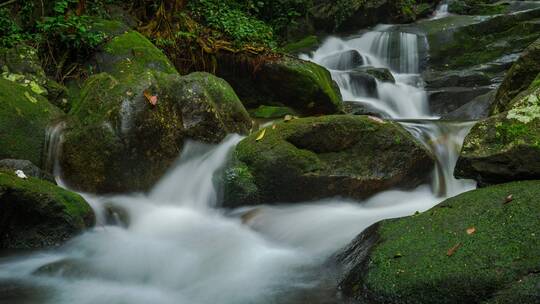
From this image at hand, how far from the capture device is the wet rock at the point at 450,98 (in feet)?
34.2

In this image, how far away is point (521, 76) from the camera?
22.7 ft

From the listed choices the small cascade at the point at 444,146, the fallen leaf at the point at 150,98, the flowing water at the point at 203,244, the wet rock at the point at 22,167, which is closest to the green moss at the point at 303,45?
the small cascade at the point at 444,146

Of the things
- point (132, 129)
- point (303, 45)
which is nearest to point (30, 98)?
point (132, 129)

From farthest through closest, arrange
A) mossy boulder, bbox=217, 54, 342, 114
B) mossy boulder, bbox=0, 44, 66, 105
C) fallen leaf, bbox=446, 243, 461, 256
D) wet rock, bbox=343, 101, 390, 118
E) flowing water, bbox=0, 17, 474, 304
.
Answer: wet rock, bbox=343, 101, 390, 118 → mossy boulder, bbox=217, 54, 342, 114 → mossy boulder, bbox=0, 44, 66, 105 → flowing water, bbox=0, 17, 474, 304 → fallen leaf, bbox=446, 243, 461, 256

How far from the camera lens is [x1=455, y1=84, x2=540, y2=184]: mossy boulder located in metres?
4.17

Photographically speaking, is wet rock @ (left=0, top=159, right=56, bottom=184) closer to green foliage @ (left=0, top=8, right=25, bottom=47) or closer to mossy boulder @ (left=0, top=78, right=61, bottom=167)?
mossy boulder @ (left=0, top=78, right=61, bottom=167)

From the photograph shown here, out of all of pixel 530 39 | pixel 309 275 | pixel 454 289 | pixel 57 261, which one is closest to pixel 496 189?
pixel 454 289

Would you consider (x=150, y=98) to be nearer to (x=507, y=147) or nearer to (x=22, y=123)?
(x=22, y=123)

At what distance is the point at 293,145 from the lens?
18.2ft

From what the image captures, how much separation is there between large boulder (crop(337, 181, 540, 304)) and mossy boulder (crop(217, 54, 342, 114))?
5236 mm

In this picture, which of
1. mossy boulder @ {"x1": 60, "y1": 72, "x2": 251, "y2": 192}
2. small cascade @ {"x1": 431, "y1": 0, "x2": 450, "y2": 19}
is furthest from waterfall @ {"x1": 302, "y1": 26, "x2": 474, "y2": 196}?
small cascade @ {"x1": 431, "y1": 0, "x2": 450, "y2": 19}

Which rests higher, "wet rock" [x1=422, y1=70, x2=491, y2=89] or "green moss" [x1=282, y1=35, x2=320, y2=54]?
"green moss" [x1=282, y1=35, x2=320, y2=54]

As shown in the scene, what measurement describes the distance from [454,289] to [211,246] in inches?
96.9

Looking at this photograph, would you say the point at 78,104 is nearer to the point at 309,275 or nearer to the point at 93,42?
the point at 93,42
